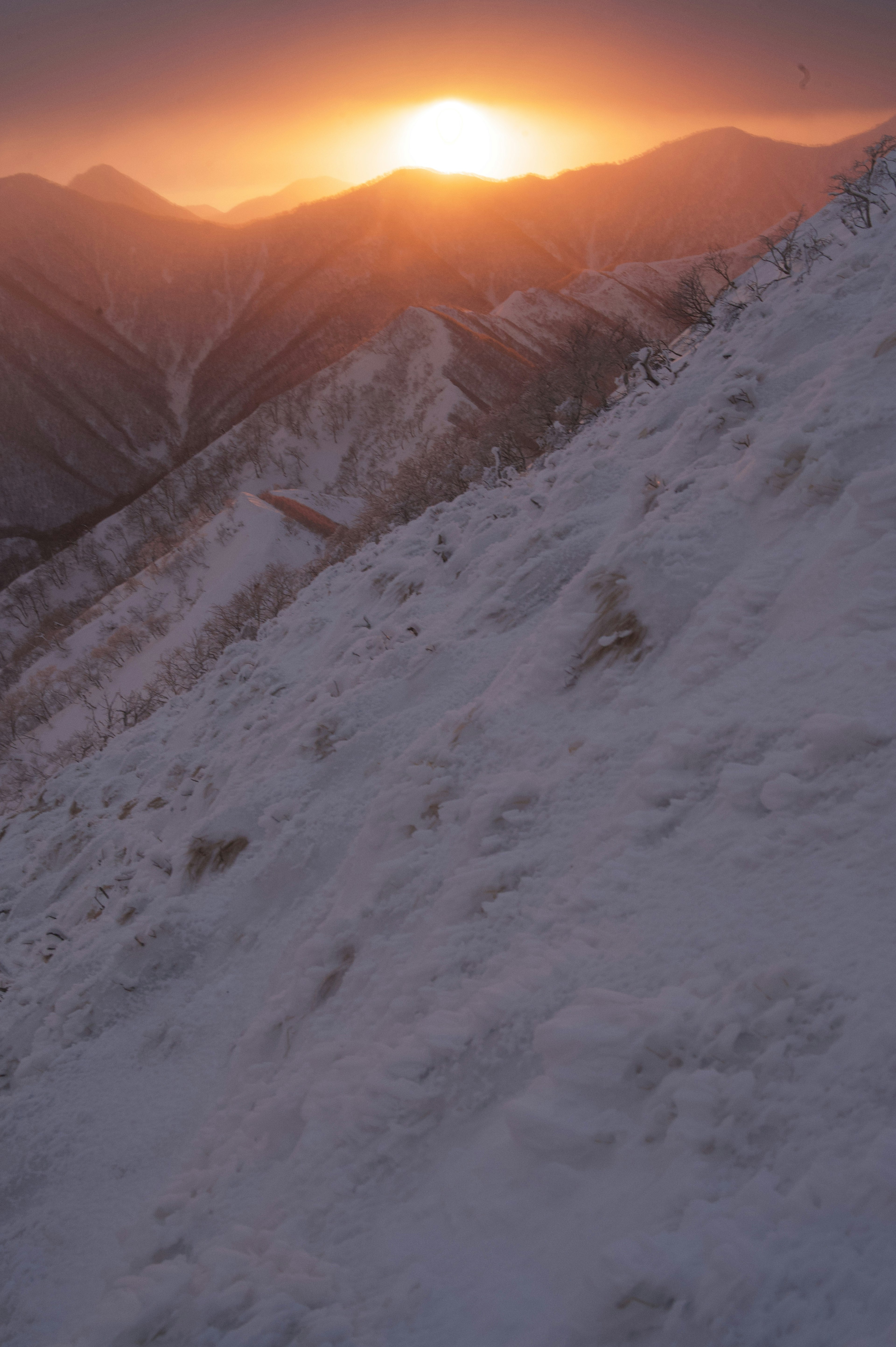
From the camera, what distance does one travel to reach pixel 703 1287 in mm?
1568

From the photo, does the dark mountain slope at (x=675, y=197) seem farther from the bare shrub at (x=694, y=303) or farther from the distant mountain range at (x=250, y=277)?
the bare shrub at (x=694, y=303)

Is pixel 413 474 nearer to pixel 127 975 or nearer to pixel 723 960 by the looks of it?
pixel 127 975

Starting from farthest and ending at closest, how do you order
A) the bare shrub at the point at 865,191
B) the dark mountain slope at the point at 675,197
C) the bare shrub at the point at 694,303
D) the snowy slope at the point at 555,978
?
the dark mountain slope at the point at 675,197 → the bare shrub at the point at 694,303 → the bare shrub at the point at 865,191 → the snowy slope at the point at 555,978

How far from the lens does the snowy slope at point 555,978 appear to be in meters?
1.79

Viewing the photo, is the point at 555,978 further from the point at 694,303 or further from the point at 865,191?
the point at 694,303

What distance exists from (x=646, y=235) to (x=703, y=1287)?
607 ft

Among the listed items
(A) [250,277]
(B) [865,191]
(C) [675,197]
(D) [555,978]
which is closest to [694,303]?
(B) [865,191]

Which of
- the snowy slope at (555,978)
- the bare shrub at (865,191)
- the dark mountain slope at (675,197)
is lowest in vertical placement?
the snowy slope at (555,978)

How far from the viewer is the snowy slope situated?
1.79 m

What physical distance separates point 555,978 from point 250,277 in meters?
165

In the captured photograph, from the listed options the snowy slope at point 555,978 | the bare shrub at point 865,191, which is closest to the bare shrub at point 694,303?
the bare shrub at point 865,191

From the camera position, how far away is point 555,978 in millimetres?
2689

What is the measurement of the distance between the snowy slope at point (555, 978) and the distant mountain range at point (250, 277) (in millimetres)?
99972

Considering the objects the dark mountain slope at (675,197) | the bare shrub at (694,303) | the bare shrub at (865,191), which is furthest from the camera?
the dark mountain slope at (675,197)
